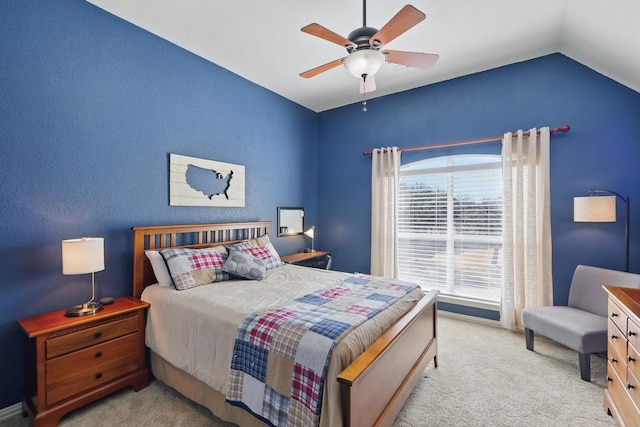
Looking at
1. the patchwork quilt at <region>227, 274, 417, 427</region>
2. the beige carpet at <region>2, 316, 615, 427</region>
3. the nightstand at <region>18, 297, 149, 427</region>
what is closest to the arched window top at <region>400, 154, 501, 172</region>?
the beige carpet at <region>2, 316, 615, 427</region>

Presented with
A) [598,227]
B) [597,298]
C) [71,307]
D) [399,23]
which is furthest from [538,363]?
[71,307]

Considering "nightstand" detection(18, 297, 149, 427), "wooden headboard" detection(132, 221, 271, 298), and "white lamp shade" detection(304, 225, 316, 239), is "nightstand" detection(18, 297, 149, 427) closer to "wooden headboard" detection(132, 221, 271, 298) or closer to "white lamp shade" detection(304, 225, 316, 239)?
"wooden headboard" detection(132, 221, 271, 298)

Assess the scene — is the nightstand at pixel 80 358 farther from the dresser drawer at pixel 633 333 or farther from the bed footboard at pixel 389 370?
the dresser drawer at pixel 633 333

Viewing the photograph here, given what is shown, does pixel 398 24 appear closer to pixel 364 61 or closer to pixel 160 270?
pixel 364 61

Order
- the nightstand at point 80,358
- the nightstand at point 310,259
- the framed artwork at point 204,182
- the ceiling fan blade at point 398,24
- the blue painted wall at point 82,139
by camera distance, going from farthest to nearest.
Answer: the nightstand at point 310,259
the framed artwork at point 204,182
the blue painted wall at point 82,139
the nightstand at point 80,358
the ceiling fan blade at point 398,24

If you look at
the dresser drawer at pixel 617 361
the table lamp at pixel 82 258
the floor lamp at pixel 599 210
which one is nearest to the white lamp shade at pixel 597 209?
Result: the floor lamp at pixel 599 210

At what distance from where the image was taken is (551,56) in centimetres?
319

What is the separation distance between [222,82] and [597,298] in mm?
4609

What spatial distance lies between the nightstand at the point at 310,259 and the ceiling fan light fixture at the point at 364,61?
2.57 metres

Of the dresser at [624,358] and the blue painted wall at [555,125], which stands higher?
the blue painted wall at [555,125]

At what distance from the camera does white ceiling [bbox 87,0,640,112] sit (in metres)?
2.38

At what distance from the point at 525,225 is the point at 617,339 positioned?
162 centimetres

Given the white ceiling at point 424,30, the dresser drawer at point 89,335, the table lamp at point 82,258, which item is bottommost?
the dresser drawer at point 89,335

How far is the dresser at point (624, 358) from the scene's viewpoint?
1.54 m
